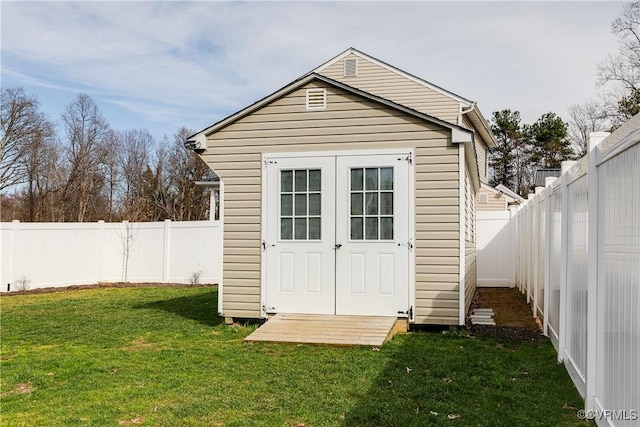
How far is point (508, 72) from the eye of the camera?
19500 mm

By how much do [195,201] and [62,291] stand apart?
1983cm

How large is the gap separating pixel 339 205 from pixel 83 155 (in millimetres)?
24895

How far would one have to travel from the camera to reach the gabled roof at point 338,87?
7230mm

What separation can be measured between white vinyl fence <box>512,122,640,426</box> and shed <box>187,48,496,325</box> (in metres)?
1.78

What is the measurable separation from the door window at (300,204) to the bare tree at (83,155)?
22519 millimetres

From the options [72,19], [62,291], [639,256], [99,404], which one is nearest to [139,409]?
[99,404]

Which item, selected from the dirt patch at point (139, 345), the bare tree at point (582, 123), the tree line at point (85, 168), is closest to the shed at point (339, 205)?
the dirt patch at point (139, 345)

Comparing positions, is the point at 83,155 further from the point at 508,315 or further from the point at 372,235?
the point at 508,315

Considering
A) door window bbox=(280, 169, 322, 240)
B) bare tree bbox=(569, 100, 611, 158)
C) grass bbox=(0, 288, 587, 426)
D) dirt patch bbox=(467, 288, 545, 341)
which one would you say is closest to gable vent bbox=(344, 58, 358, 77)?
dirt patch bbox=(467, 288, 545, 341)

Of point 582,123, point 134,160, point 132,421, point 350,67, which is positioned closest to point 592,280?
point 132,421

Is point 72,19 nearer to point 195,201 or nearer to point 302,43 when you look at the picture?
point 302,43

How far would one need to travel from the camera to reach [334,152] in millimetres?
7719

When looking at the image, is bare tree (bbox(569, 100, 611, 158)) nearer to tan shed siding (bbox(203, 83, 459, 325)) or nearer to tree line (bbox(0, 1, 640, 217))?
tree line (bbox(0, 1, 640, 217))

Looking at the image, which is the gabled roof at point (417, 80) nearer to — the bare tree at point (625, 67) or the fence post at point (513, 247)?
the fence post at point (513, 247)
